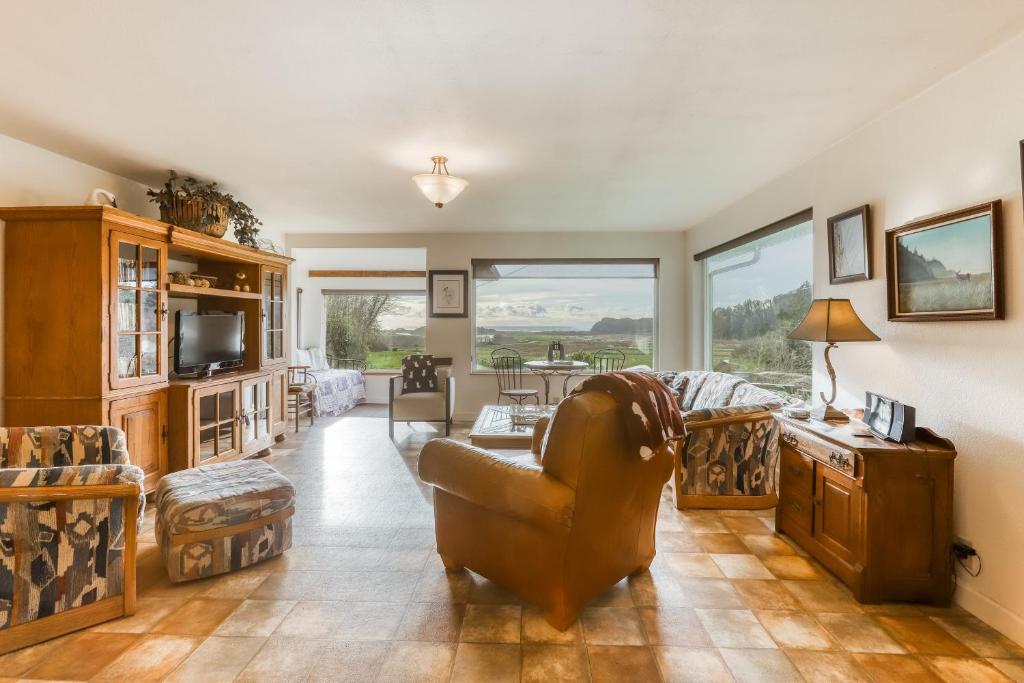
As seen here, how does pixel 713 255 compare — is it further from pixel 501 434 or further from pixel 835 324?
pixel 501 434

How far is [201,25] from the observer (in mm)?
1926

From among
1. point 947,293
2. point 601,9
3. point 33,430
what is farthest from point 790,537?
point 33,430

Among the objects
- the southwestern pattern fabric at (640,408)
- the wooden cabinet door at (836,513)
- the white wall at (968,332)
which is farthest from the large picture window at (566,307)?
the southwestern pattern fabric at (640,408)

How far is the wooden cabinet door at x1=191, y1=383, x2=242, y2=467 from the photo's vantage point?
3.78 metres

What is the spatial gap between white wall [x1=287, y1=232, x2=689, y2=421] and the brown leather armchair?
3.97 m

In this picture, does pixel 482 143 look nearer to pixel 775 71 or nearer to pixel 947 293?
pixel 775 71

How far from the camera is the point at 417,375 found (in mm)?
5918

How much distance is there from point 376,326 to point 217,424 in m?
4.80

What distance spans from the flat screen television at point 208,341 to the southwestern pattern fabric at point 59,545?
84.4 inches

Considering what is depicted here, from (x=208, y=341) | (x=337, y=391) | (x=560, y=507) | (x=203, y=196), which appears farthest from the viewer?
(x=337, y=391)

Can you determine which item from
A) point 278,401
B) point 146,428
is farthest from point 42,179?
point 278,401

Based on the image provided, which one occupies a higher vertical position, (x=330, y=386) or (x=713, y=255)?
(x=713, y=255)

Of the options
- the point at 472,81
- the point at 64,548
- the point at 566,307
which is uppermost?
the point at 472,81

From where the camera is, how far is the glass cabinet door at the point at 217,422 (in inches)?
151
